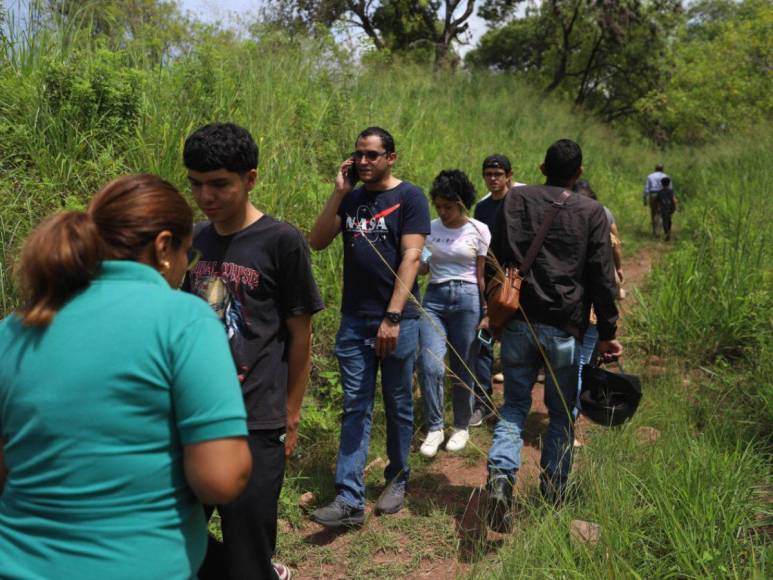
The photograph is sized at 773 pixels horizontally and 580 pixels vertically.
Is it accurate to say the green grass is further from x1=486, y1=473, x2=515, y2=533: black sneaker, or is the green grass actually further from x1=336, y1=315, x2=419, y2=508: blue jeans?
x1=336, y1=315, x2=419, y2=508: blue jeans

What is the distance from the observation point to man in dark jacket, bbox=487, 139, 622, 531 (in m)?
3.36

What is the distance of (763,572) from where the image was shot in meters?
2.30

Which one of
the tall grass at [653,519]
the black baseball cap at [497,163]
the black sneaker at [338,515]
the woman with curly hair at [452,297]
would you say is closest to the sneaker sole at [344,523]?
the black sneaker at [338,515]

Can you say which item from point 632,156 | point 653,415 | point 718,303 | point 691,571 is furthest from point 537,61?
point 691,571

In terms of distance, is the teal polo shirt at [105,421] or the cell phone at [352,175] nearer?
the teal polo shirt at [105,421]

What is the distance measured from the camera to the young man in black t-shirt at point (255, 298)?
2.30 meters

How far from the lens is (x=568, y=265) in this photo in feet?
11.1

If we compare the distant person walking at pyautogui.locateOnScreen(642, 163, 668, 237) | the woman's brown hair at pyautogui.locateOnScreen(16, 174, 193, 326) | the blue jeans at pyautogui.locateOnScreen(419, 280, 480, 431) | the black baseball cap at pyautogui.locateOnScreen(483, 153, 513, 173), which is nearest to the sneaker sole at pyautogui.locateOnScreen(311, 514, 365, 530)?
the blue jeans at pyautogui.locateOnScreen(419, 280, 480, 431)

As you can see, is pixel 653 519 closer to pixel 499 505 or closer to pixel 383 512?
pixel 499 505

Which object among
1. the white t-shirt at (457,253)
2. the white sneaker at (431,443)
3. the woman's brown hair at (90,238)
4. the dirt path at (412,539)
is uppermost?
the woman's brown hair at (90,238)

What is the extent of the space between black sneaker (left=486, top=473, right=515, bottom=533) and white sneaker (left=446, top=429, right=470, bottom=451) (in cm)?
151

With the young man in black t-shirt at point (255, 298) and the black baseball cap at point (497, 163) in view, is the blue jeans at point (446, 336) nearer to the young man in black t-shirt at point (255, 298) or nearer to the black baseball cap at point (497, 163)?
the black baseball cap at point (497, 163)

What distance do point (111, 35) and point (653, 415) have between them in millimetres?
5518

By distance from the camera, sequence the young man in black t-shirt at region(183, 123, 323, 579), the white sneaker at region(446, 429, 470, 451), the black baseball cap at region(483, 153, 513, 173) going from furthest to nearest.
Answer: the black baseball cap at region(483, 153, 513, 173)
the white sneaker at region(446, 429, 470, 451)
the young man in black t-shirt at region(183, 123, 323, 579)
